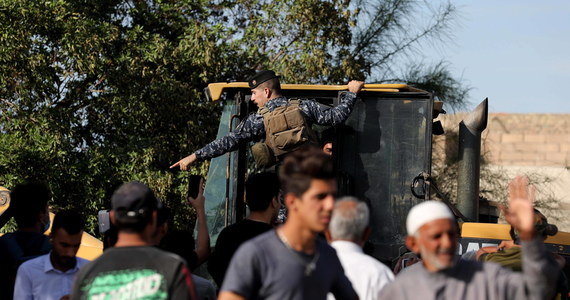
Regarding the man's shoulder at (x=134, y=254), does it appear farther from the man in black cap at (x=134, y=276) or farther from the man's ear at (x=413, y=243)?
the man's ear at (x=413, y=243)

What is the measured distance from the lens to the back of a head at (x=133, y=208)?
3.95 m

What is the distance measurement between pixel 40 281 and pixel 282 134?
283 centimetres

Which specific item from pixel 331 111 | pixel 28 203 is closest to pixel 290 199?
pixel 28 203

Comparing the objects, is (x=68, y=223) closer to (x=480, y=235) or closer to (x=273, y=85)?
(x=273, y=85)

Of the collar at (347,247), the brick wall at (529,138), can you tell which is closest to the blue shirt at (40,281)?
the collar at (347,247)

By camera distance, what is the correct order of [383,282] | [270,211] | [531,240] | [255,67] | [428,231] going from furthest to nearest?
[255,67] < [270,211] < [383,282] < [428,231] < [531,240]

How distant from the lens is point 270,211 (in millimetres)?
5750

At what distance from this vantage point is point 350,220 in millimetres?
4598

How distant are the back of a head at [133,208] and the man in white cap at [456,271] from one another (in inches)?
43.8

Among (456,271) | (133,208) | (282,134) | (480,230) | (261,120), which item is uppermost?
(261,120)

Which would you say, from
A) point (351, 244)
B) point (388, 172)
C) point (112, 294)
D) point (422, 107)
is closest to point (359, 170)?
point (388, 172)

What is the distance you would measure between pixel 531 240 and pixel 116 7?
12.9 meters

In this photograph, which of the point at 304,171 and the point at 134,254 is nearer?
the point at 134,254

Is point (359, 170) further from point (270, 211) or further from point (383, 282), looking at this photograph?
point (383, 282)
